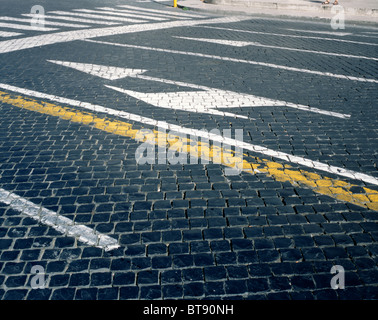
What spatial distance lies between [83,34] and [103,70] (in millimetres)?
4264

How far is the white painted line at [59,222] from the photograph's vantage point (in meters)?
3.58

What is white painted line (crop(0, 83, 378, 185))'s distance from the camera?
468 centimetres

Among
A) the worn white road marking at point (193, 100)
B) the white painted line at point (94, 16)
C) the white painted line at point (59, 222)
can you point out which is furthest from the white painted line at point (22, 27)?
the white painted line at point (59, 222)

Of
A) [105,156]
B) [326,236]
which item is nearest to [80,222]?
[105,156]

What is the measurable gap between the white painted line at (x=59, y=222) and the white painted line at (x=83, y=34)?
A: 23.3 feet

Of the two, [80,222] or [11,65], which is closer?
[80,222]

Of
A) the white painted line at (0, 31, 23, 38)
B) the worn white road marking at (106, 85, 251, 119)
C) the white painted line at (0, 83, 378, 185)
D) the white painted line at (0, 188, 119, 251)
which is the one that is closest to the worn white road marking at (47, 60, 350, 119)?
→ the worn white road marking at (106, 85, 251, 119)

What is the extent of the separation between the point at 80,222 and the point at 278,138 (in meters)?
3.12

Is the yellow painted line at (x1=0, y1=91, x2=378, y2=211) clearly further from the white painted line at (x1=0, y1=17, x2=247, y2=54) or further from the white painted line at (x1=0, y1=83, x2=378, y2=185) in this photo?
the white painted line at (x1=0, y1=17, x2=247, y2=54)

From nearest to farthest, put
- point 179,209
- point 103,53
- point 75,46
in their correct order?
1. point 179,209
2. point 103,53
3. point 75,46

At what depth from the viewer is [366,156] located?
507 cm

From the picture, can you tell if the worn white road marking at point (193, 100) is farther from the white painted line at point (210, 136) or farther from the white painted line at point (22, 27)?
the white painted line at point (22, 27)
